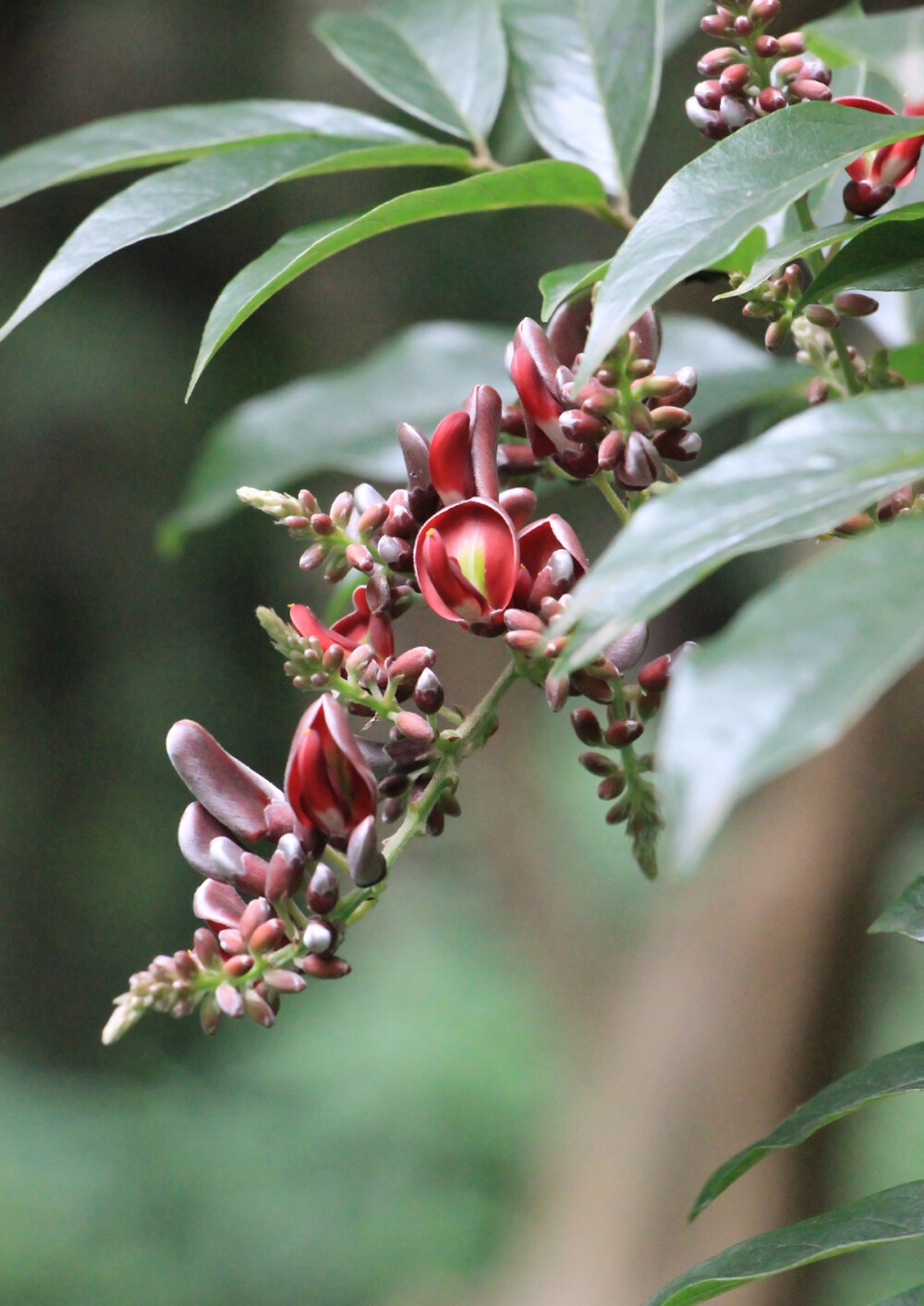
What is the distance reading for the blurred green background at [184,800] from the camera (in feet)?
8.84

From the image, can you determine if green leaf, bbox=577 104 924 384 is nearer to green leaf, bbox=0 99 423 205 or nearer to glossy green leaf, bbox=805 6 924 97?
glossy green leaf, bbox=805 6 924 97

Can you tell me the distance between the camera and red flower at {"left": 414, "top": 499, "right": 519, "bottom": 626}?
40cm

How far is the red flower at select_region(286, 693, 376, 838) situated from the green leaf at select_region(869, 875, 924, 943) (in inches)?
7.5

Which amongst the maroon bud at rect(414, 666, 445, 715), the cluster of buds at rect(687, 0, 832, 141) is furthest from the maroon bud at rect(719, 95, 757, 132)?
the maroon bud at rect(414, 666, 445, 715)

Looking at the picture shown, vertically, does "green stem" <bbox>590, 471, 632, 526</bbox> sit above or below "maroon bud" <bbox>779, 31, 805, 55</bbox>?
below

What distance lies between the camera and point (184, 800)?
321cm

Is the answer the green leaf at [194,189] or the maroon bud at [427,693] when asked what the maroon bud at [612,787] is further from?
the green leaf at [194,189]

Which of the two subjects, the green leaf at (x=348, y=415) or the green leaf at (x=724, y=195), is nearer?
the green leaf at (x=724, y=195)

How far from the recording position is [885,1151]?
2873 millimetres

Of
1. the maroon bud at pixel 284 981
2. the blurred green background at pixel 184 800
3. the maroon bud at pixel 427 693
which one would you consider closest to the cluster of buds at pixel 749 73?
the maroon bud at pixel 427 693

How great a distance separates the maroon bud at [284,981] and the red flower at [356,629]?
0.10 metres

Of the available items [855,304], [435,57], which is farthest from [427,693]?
[435,57]

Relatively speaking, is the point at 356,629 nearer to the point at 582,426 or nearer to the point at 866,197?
the point at 582,426

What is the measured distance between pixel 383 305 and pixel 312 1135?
6.56ft
